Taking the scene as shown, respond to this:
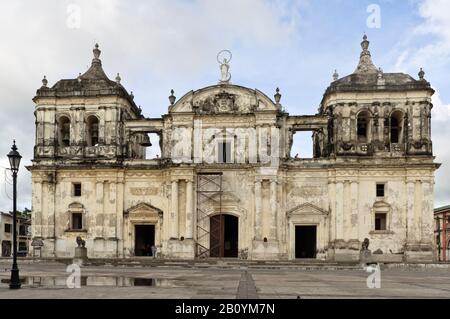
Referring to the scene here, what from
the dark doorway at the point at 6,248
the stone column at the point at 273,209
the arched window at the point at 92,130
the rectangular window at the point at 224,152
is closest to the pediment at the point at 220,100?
the rectangular window at the point at 224,152

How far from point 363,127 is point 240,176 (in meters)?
10.1

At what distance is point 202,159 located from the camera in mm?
38750

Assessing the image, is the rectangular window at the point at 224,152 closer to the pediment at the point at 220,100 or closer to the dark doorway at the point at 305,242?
the pediment at the point at 220,100

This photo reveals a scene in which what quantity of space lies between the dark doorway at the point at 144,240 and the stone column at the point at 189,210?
3817 millimetres

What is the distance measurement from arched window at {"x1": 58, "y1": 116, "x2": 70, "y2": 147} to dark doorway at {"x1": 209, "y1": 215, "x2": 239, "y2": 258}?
13.0 m

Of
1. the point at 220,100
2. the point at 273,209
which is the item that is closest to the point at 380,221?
the point at 273,209

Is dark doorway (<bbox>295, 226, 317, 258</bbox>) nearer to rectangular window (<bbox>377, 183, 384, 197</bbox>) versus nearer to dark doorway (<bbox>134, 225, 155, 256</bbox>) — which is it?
rectangular window (<bbox>377, 183, 384, 197</bbox>)

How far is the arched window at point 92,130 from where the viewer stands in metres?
41.0

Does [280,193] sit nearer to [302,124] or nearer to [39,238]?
[302,124]

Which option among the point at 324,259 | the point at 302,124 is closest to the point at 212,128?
the point at 302,124

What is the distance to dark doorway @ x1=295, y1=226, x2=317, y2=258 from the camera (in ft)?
131

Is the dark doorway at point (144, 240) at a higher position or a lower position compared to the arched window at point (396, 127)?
lower

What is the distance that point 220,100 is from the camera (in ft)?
129

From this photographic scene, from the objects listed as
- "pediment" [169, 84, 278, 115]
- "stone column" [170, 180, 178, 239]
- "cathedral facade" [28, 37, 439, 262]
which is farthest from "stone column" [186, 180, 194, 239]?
"pediment" [169, 84, 278, 115]
